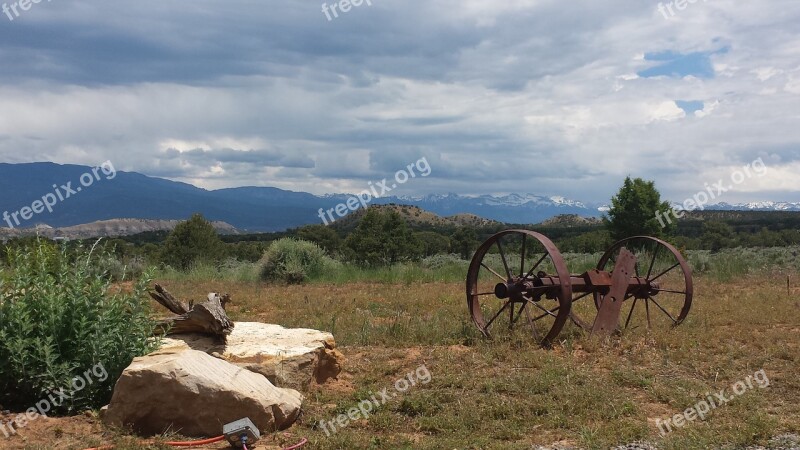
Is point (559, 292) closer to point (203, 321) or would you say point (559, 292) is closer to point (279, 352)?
point (279, 352)

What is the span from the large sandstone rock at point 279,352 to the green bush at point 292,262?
10558 mm

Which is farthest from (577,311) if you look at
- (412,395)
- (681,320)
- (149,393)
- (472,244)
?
(472,244)

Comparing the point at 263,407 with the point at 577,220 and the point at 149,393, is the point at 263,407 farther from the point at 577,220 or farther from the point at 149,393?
the point at 577,220

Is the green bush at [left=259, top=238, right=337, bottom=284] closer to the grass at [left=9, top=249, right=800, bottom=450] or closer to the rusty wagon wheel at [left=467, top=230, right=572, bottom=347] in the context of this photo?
the grass at [left=9, top=249, right=800, bottom=450]

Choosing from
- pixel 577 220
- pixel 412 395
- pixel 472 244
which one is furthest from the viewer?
pixel 577 220

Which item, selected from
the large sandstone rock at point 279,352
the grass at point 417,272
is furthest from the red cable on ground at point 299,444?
the grass at point 417,272

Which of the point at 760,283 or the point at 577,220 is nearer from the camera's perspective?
the point at 760,283

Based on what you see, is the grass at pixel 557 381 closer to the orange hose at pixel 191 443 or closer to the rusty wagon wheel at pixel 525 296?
the rusty wagon wheel at pixel 525 296

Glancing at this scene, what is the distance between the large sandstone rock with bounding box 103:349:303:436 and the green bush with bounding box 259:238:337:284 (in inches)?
Result: 506

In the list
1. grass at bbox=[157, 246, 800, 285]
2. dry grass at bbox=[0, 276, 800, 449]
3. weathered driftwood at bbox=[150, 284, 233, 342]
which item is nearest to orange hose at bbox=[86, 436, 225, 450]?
dry grass at bbox=[0, 276, 800, 449]

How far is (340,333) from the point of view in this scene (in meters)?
10.0

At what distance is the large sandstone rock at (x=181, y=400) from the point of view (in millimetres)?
5430

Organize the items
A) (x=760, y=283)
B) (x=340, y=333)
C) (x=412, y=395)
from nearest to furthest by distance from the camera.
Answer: (x=412, y=395)
(x=340, y=333)
(x=760, y=283)

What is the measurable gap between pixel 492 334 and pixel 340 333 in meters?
2.48
